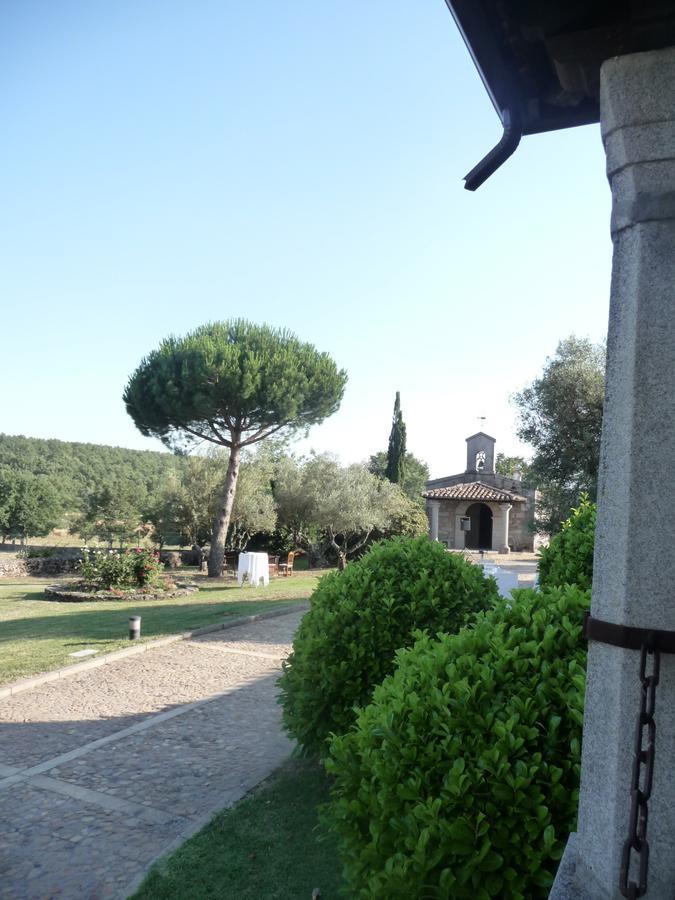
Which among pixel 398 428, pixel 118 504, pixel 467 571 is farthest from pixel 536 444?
pixel 118 504

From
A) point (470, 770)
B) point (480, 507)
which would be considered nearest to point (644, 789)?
point (470, 770)

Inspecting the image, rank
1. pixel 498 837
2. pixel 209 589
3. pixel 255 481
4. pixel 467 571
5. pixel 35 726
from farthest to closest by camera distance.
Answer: pixel 255 481 < pixel 209 589 < pixel 35 726 < pixel 467 571 < pixel 498 837

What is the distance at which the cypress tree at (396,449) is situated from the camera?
34.9 metres

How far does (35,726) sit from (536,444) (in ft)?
45.7

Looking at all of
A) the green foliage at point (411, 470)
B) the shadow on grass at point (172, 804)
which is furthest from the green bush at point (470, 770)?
the green foliage at point (411, 470)

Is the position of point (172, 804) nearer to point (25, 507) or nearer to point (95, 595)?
point (95, 595)

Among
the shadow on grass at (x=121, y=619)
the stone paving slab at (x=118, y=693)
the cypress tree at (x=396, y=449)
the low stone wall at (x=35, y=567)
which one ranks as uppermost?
the cypress tree at (x=396, y=449)

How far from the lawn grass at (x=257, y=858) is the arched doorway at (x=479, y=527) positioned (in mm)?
34840

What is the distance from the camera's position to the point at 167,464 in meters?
78.4

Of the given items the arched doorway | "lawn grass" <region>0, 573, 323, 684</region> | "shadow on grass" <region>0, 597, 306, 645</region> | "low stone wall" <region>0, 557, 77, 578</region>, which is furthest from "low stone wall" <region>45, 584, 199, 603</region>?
the arched doorway

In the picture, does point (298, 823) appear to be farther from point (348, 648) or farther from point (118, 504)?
point (118, 504)

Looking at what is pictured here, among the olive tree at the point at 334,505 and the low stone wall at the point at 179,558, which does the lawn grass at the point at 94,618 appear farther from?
the low stone wall at the point at 179,558

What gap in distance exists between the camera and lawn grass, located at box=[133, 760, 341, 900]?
3393mm

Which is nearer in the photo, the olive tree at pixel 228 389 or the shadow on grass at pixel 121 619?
the shadow on grass at pixel 121 619
